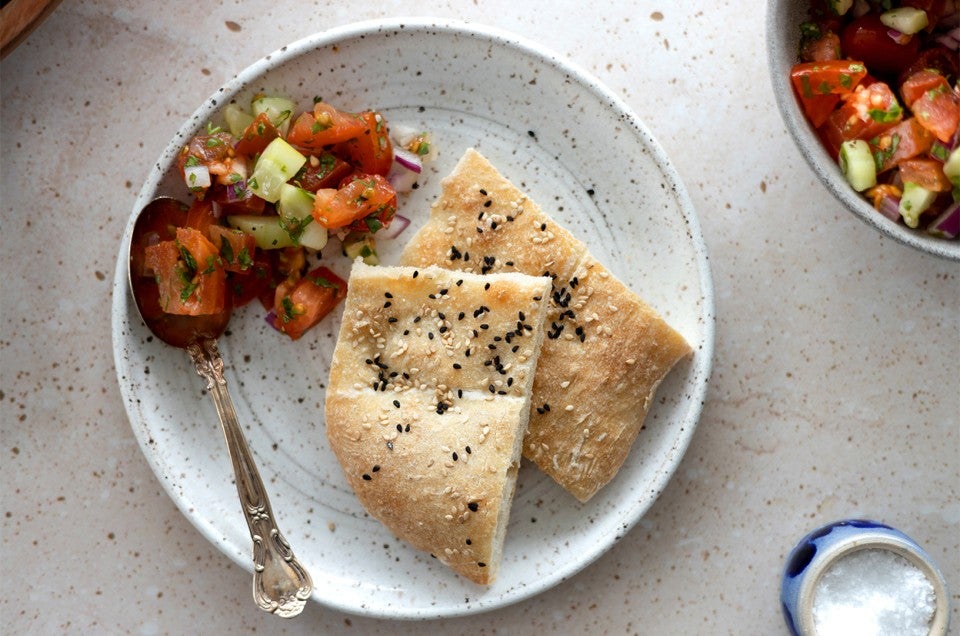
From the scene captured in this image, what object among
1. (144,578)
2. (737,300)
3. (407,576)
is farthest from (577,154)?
(144,578)

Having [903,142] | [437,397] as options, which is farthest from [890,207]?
[437,397]

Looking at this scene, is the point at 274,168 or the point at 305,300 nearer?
the point at 274,168

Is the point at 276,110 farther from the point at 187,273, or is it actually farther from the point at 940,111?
the point at 940,111

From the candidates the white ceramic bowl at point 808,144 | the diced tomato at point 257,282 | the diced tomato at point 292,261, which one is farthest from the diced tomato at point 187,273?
the white ceramic bowl at point 808,144

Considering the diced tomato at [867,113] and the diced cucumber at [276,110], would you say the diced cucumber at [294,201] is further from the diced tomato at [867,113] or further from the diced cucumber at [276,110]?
the diced tomato at [867,113]

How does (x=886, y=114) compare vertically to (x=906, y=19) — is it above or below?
below

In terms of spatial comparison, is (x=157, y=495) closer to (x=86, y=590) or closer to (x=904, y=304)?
(x=86, y=590)
